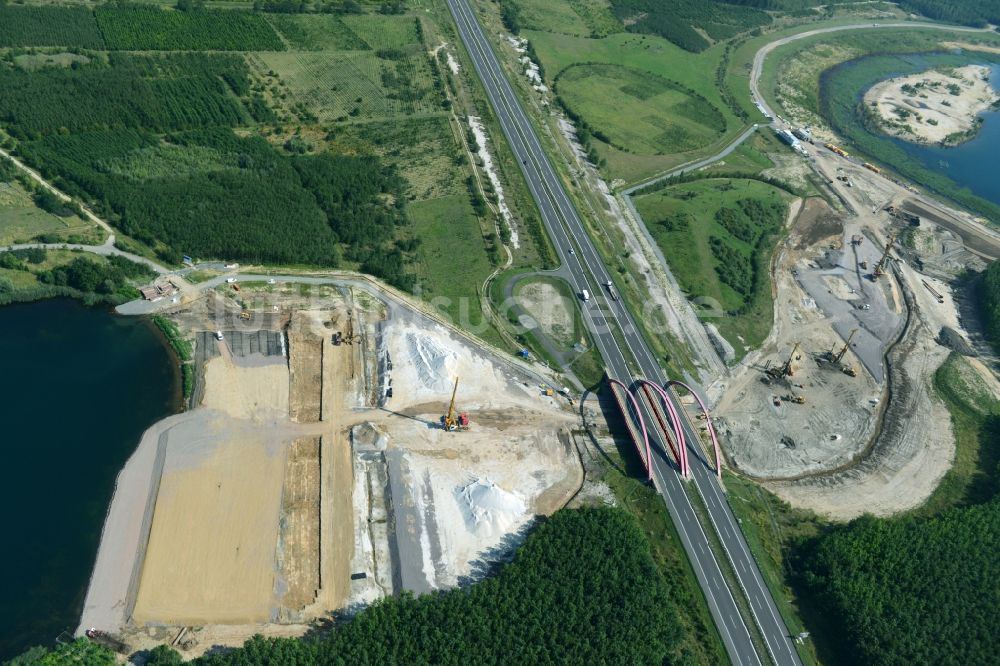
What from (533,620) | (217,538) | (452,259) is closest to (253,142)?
(452,259)

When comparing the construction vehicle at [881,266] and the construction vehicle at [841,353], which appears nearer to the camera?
the construction vehicle at [841,353]

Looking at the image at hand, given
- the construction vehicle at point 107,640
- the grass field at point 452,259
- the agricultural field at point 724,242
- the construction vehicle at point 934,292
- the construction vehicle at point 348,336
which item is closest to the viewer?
the construction vehicle at point 107,640

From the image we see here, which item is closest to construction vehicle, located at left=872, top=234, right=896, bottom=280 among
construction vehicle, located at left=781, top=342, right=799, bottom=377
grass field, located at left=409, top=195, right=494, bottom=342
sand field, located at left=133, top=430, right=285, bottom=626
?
construction vehicle, located at left=781, top=342, right=799, bottom=377

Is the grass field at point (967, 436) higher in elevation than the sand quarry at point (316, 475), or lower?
lower

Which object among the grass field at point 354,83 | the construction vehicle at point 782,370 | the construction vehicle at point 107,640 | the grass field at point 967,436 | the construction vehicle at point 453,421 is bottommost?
the grass field at point 967,436

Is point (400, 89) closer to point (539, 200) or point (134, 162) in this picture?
point (539, 200)

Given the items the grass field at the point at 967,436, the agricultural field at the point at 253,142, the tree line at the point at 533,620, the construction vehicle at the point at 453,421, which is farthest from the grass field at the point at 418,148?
the grass field at the point at 967,436

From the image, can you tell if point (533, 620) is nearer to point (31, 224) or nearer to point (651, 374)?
point (651, 374)

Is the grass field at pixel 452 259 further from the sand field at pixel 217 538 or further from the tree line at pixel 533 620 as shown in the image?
the tree line at pixel 533 620
